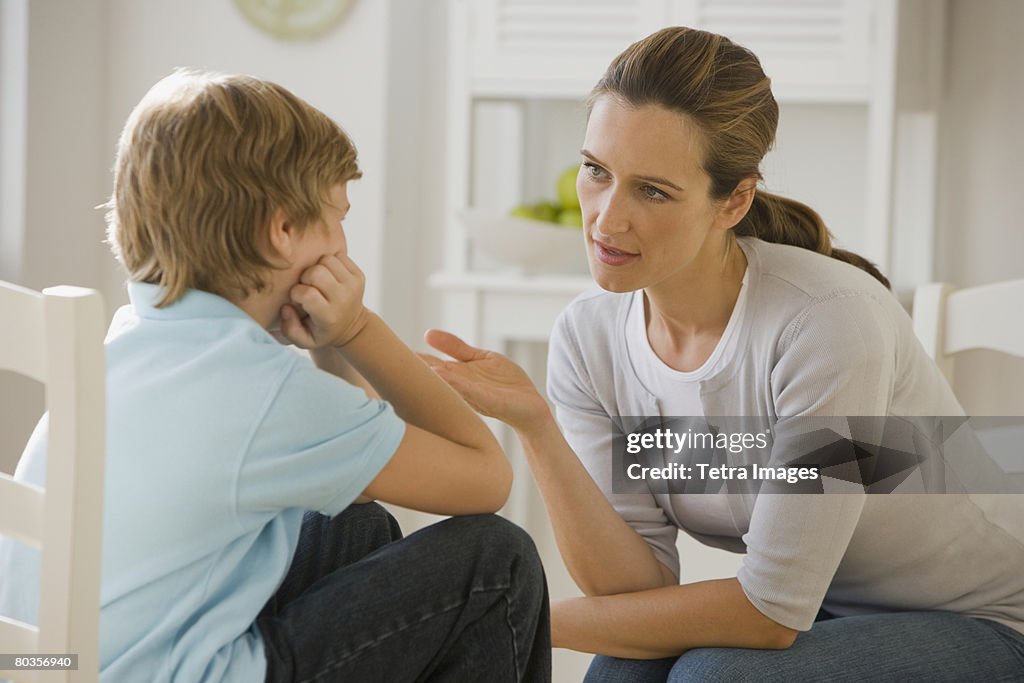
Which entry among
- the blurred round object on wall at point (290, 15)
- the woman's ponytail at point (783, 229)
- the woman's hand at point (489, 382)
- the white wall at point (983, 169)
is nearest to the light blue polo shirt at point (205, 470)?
the woman's hand at point (489, 382)

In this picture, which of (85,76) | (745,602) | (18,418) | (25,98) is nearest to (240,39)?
(85,76)

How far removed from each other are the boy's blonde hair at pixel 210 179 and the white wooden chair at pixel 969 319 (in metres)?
0.87

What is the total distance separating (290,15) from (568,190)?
0.65 metres

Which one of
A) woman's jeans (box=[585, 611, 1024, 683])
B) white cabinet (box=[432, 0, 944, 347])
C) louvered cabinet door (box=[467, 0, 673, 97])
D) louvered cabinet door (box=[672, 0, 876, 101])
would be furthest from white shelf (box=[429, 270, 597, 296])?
woman's jeans (box=[585, 611, 1024, 683])

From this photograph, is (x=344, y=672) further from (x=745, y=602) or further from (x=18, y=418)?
(x=18, y=418)

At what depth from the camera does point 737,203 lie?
1.26 meters

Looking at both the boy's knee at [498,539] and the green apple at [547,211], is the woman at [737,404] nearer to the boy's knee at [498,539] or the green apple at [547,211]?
the boy's knee at [498,539]

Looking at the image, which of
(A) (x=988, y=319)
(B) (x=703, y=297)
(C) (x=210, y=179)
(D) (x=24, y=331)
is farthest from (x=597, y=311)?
(D) (x=24, y=331)

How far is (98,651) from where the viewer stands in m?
0.86

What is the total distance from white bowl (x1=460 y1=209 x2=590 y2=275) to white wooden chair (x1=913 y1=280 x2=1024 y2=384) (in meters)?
0.80

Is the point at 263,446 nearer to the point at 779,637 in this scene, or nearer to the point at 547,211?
the point at 779,637

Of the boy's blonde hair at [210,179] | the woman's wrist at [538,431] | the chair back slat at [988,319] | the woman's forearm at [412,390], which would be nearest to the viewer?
the boy's blonde hair at [210,179]

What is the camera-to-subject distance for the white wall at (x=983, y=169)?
85.8 inches

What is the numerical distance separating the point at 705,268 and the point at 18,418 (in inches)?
51.2
